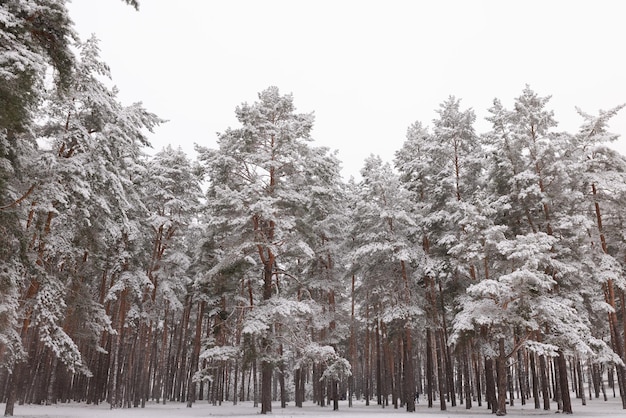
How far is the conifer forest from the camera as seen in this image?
626 inches

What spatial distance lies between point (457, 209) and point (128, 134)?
19.2m

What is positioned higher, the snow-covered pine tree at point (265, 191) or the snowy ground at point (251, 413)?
the snow-covered pine tree at point (265, 191)

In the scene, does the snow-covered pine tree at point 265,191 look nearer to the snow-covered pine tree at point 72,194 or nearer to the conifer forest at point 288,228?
the conifer forest at point 288,228

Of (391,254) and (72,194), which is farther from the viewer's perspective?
(391,254)

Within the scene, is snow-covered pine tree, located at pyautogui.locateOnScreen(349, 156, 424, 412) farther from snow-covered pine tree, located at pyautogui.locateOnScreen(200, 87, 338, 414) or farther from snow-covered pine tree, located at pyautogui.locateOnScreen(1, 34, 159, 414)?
snow-covered pine tree, located at pyautogui.locateOnScreen(1, 34, 159, 414)

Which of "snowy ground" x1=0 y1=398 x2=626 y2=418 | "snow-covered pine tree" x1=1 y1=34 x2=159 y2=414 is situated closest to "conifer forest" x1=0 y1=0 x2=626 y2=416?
"snow-covered pine tree" x1=1 y1=34 x2=159 y2=414

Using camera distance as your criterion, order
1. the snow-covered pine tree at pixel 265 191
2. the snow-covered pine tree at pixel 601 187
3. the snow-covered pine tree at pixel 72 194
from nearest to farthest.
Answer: the snow-covered pine tree at pixel 72 194
the snow-covered pine tree at pixel 265 191
the snow-covered pine tree at pixel 601 187

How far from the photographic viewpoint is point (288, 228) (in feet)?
Result: 72.0

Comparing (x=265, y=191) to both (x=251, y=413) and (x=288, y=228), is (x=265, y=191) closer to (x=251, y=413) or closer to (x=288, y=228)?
(x=288, y=228)

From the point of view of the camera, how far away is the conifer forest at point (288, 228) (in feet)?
52.2

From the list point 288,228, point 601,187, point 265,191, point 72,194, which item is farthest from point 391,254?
point 72,194

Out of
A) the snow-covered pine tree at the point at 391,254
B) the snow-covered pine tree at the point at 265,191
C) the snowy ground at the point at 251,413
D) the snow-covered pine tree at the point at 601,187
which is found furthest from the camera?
the snow-covered pine tree at the point at 391,254

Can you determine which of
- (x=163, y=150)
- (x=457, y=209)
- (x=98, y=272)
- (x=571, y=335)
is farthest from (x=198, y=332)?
(x=571, y=335)

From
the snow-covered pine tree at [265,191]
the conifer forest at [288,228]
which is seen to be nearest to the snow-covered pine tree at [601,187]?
the conifer forest at [288,228]
